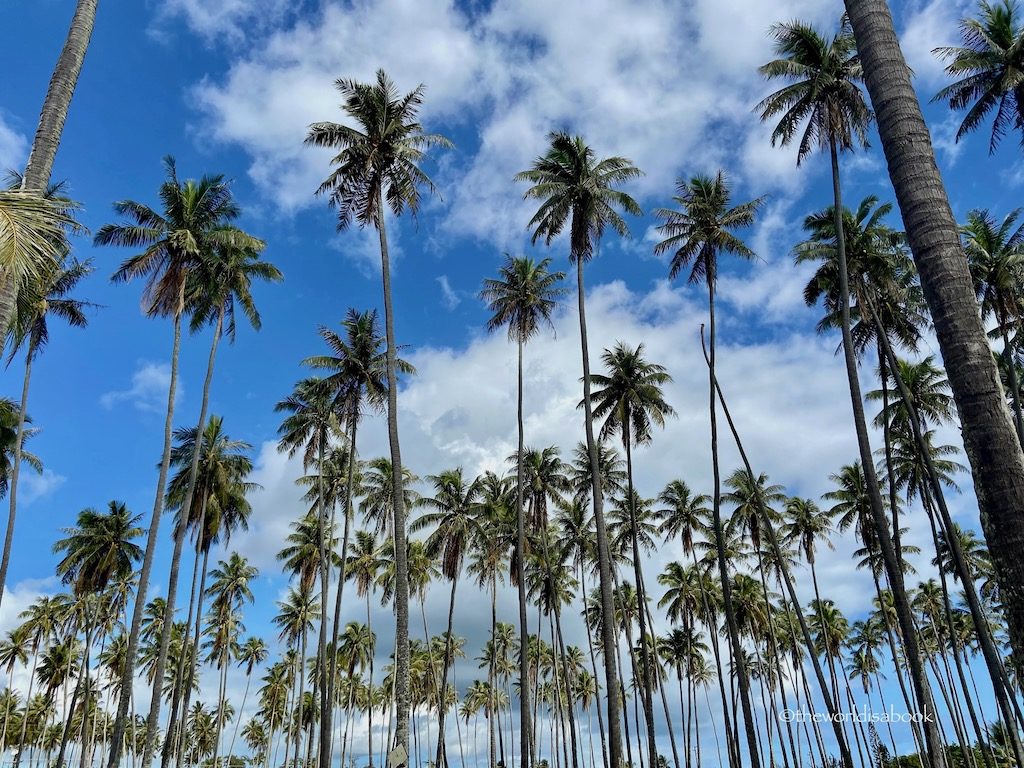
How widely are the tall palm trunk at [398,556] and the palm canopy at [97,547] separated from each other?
29778 millimetres

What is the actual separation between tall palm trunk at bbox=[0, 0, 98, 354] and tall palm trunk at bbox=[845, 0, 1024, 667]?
31.3 feet

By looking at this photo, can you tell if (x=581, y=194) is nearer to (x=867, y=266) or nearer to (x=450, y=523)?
(x=867, y=266)

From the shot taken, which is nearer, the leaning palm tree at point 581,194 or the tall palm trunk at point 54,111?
the tall palm trunk at point 54,111

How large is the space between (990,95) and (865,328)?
10104mm

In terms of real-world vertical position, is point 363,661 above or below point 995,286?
below

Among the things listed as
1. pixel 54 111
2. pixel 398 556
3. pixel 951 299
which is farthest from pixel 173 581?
pixel 951 299

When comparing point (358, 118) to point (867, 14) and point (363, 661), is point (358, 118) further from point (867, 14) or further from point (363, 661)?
point (363, 661)

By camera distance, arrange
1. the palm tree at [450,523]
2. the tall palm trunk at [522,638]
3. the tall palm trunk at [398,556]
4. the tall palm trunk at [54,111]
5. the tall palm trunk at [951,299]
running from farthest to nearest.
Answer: the palm tree at [450,523] < the tall palm trunk at [522,638] < the tall palm trunk at [398,556] < the tall palm trunk at [54,111] < the tall palm trunk at [951,299]

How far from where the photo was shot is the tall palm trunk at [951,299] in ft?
15.1

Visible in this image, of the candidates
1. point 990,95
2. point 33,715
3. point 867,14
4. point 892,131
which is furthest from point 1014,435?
point 33,715

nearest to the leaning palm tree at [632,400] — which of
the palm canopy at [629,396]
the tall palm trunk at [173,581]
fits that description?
the palm canopy at [629,396]

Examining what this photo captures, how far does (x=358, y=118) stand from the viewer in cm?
2317

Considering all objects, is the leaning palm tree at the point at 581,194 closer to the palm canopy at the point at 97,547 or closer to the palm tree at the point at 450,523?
the palm tree at the point at 450,523

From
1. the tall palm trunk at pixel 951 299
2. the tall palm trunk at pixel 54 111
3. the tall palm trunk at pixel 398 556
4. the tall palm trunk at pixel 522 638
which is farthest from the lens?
the tall palm trunk at pixel 522 638
